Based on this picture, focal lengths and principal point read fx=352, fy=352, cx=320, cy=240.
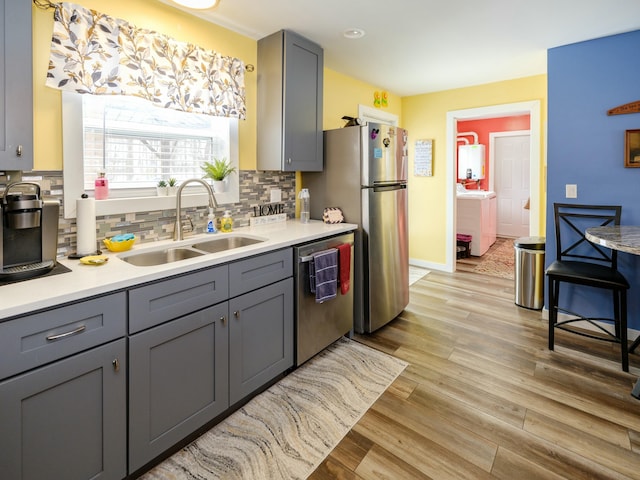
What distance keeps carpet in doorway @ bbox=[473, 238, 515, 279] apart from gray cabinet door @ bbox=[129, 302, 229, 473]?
13.2 ft

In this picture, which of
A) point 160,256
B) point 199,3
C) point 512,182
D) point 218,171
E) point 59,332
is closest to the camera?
point 59,332

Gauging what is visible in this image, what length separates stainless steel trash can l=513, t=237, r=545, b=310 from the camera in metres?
3.42

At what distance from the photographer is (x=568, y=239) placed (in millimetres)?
3053

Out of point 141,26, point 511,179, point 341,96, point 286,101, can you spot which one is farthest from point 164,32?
point 511,179

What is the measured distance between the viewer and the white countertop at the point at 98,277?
3.93ft

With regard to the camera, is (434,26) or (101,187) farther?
(434,26)

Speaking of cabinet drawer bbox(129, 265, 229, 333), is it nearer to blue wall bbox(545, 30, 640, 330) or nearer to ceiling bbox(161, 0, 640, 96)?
ceiling bbox(161, 0, 640, 96)

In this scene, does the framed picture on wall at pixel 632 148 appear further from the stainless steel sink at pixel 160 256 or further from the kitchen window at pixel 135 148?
the stainless steel sink at pixel 160 256

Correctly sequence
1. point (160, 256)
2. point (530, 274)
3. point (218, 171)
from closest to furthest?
1. point (160, 256)
2. point (218, 171)
3. point (530, 274)

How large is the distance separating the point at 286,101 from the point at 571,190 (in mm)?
2499

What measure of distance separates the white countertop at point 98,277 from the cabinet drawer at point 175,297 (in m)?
0.04

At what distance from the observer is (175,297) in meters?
1.61

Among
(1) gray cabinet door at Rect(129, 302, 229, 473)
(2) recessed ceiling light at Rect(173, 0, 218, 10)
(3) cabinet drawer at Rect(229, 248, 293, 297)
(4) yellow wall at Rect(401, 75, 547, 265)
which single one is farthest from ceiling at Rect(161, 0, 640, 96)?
(1) gray cabinet door at Rect(129, 302, 229, 473)

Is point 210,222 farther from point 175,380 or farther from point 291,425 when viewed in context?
point 291,425
